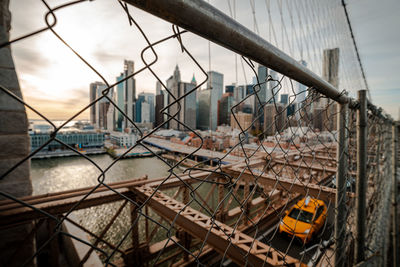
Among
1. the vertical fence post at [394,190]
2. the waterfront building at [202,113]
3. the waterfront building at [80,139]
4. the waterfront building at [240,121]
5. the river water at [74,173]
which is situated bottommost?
the river water at [74,173]

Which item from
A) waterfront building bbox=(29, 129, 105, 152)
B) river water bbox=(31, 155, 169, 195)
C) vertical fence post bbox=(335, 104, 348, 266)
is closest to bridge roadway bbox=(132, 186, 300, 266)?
vertical fence post bbox=(335, 104, 348, 266)

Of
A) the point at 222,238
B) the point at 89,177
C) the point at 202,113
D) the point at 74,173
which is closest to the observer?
the point at 222,238

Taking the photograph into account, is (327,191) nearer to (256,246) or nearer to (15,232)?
(256,246)

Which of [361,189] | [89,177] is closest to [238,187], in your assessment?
[361,189]

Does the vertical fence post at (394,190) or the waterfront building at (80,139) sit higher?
the vertical fence post at (394,190)

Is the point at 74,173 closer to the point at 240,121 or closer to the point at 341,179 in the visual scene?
the point at 240,121

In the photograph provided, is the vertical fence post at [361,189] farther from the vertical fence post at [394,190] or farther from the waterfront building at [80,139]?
the waterfront building at [80,139]

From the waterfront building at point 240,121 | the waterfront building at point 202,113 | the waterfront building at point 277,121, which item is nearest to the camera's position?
the waterfront building at point 240,121

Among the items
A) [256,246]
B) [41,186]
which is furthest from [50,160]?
[256,246]

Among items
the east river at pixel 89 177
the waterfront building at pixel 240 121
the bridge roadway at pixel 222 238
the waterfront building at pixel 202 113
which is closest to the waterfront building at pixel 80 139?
the east river at pixel 89 177

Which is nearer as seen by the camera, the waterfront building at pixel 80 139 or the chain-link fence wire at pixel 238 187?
the chain-link fence wire at pixel 238 187
